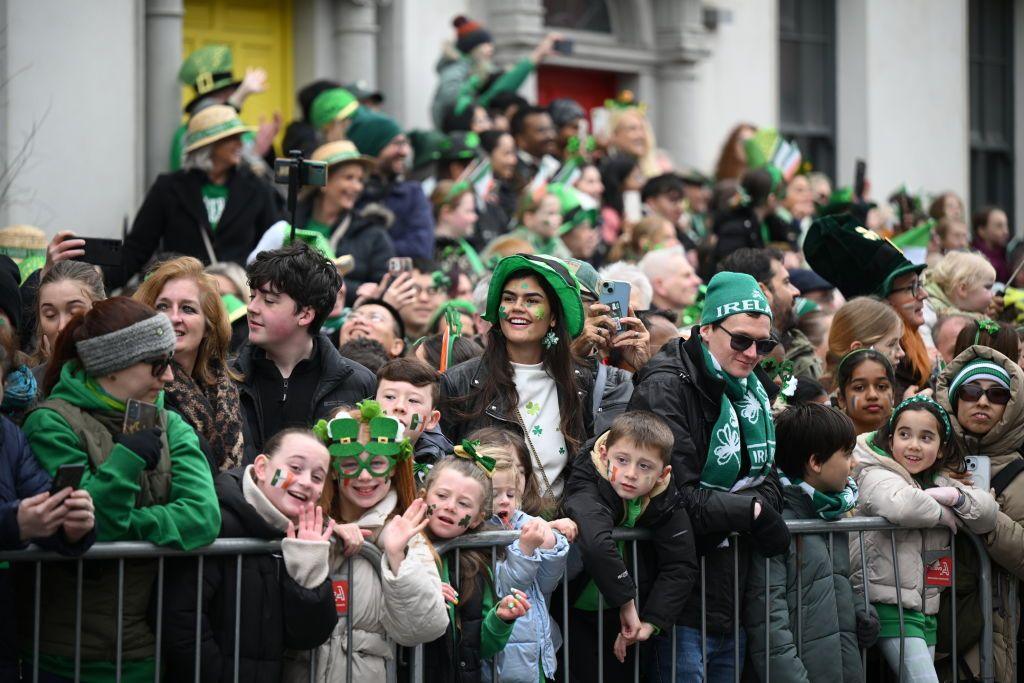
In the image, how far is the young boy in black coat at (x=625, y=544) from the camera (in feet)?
18.7

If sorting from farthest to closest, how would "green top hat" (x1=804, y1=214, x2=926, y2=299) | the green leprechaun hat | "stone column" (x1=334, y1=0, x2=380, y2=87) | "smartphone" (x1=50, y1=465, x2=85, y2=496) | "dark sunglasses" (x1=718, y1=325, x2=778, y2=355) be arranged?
1. "stone column" (x1=334, y1=0, x2=380, y2=87)
2. "green top hat" (x1=804, y1=214, x2=926, y2=299)
3. "dark sunglasses" (x1=718, y1=325, x2=778, y2=355)
4. the green leprechaun hat
5. "smartphone" (x1=50, y1=465, x2=85, y2=496)

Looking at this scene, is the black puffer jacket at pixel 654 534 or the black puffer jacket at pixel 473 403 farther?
the black puffer jacket at pixel 473 403

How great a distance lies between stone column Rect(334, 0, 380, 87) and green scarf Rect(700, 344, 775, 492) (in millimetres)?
7528

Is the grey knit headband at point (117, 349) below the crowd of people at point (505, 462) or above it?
above

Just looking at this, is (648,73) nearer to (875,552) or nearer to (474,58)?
(474,58)

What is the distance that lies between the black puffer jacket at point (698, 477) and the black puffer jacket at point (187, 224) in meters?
3.70

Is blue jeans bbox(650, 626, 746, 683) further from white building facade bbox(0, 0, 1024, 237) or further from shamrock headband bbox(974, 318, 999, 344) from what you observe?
white building facade bbox(0, 0, 1024, 237)

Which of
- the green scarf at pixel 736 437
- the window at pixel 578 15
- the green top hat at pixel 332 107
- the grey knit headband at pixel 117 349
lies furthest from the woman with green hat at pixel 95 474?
the window at pixel 578 15

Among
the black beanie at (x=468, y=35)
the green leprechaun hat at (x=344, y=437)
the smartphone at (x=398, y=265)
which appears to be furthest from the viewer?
the black beanie at (x=468, y=35)

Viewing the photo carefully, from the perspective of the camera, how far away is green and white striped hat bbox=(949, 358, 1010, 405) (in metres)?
7.03

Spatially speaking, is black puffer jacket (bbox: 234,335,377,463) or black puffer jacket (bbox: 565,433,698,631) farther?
black puffer jacket (bbox: 234,335,377,463)

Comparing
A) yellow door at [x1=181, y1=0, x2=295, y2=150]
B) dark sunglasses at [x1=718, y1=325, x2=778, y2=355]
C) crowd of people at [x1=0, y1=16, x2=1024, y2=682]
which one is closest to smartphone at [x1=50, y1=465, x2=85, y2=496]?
crowd of people at [x1=0, y1=16, x2=1024, y2=682]

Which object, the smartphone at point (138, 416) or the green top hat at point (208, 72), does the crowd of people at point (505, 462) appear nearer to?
the smartphone at point (138, 416)

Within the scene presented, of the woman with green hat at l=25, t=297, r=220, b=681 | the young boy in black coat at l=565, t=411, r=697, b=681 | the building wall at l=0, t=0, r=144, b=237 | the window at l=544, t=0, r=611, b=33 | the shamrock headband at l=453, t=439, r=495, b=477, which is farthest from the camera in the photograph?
the window at l=544, t=0, r=611, b=33
